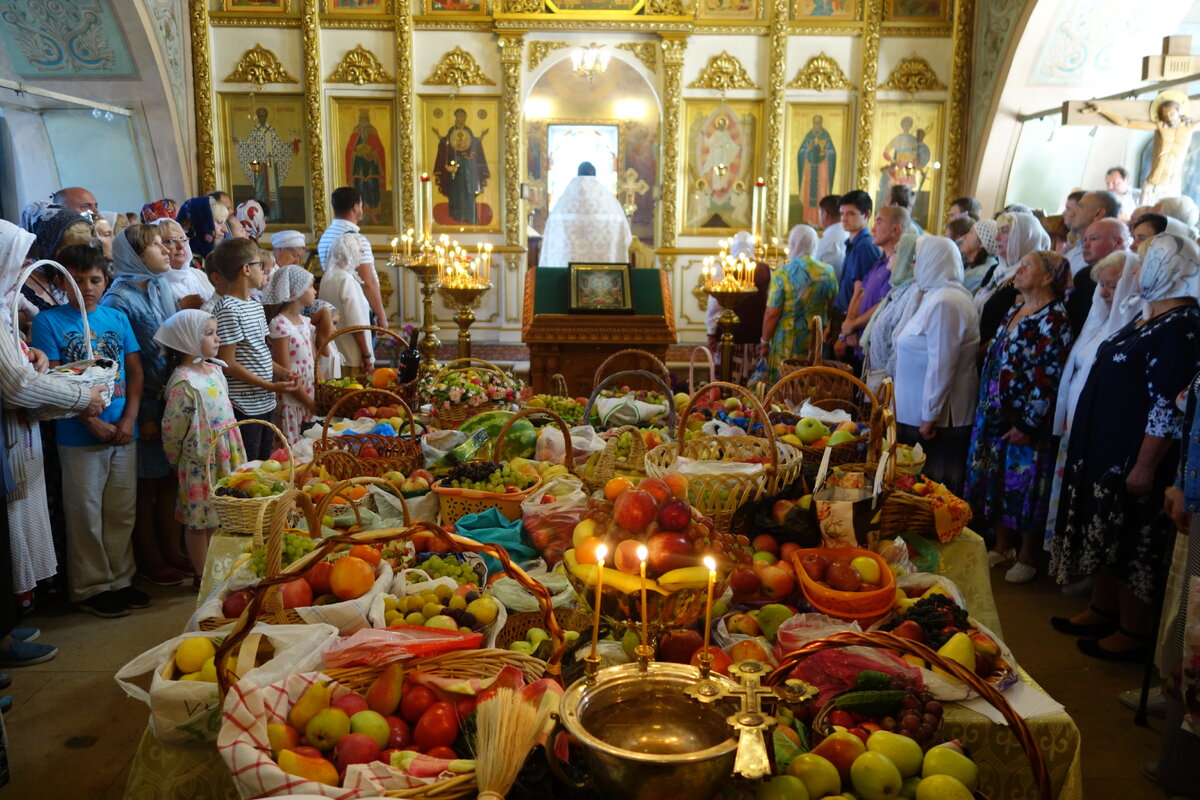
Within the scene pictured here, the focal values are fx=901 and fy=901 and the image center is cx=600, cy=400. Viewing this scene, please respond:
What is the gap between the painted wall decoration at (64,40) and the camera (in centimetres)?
825

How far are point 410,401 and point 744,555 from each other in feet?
8.79

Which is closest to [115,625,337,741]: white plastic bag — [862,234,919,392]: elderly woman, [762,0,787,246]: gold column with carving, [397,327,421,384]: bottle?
[397,327,421,384]: bottle

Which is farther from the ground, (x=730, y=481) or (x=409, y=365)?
(x=409, y=365)

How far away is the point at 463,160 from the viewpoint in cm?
1026

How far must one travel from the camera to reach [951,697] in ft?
5.61

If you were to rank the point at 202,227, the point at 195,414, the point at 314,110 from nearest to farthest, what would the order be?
the point at 195,414 < the point at 202,227 < the point at 314,110

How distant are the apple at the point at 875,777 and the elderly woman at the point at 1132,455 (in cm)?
233

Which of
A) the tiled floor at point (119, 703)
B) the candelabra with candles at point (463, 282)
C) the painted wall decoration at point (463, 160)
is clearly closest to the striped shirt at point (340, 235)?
the candelabra with candles at point (463, 282)

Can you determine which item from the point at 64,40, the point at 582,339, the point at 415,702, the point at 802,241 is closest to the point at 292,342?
the point at 582,339

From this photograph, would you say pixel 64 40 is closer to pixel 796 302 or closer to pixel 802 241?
pixel 802 241

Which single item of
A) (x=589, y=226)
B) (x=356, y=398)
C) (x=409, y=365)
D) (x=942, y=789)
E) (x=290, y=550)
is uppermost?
(x=589, y=226)

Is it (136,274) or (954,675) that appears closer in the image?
(954,675)

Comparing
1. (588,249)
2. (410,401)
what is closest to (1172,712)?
(410,401)

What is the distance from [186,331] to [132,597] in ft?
3.98
